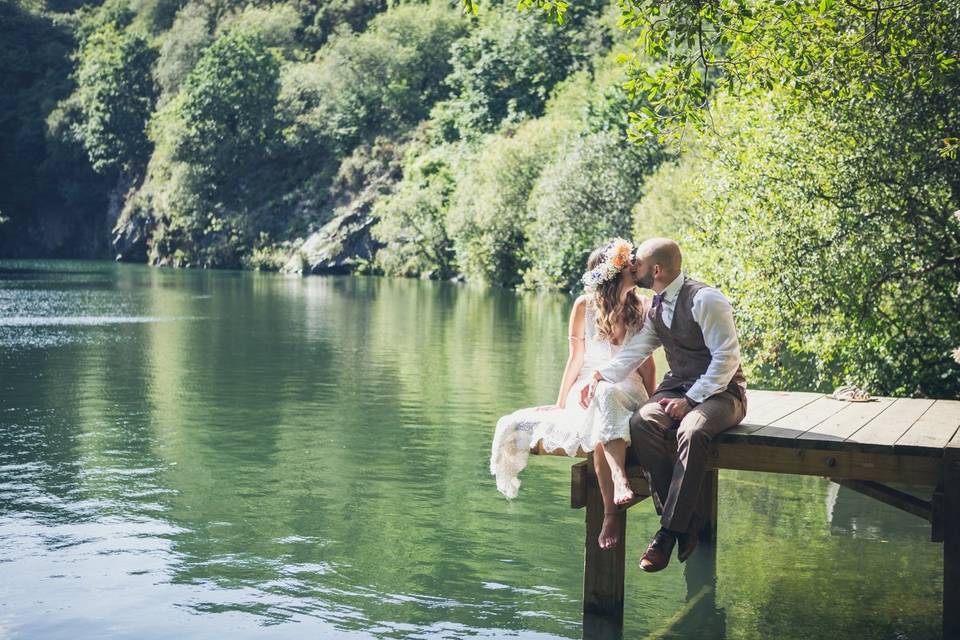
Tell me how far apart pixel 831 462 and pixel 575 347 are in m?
2.24

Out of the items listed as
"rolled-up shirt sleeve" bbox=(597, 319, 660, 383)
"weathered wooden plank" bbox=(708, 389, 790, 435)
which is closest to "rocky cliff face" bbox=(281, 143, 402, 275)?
"weathered wooden plank" bbox=(708, 389, 790, 435)

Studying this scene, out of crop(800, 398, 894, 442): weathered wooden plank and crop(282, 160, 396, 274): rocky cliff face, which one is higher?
crop(282, 160, 396, 274): rocky cliff face

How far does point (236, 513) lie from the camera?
13.0m

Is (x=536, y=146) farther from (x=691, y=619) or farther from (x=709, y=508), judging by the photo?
(x=691, y=619)

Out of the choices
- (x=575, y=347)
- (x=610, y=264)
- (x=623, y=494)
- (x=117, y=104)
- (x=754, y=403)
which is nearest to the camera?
(x=623, y=494)

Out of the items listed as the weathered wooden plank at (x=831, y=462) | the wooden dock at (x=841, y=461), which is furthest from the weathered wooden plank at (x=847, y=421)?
the weathered wooden plank at (x=831, y=462)

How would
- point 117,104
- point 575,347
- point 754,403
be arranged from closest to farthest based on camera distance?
point 575,347 < point 754,403 < point 117,104

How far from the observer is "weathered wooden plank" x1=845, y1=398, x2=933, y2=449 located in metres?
8.41

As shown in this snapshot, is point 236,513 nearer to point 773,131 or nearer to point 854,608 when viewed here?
point 854,608

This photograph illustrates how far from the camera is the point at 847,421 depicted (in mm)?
9352

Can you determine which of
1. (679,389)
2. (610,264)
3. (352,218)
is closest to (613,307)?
(610,264)

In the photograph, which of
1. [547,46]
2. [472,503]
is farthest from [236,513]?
[547,46]

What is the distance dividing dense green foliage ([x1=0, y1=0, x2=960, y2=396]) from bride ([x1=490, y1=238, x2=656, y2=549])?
4.78 ft

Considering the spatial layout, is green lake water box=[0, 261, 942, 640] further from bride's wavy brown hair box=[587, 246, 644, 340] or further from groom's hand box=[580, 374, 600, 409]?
bride's wavy brown hair box=[587, 246, 644, 340]
